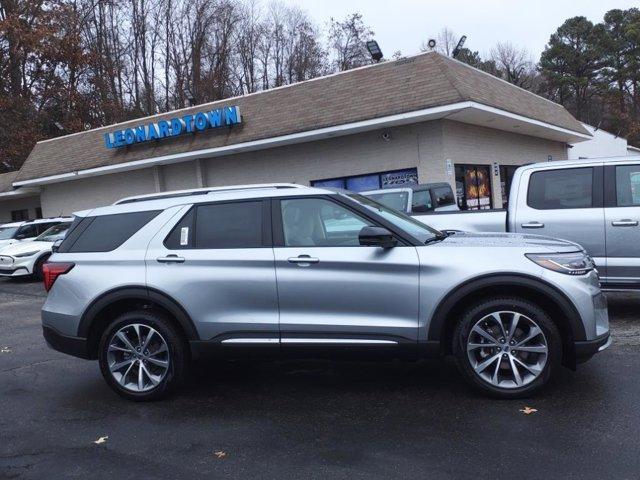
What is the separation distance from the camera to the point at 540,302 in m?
4.64

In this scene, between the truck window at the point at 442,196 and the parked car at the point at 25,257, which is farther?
the parked car at the point at 25,257

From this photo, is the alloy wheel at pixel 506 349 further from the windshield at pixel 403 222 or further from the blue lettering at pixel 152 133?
the blue lettering at pixel 152 133

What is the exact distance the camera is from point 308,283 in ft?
15.6

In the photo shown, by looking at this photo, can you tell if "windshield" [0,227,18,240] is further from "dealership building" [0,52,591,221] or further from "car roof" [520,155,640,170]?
"car roof" [520,155,640,170]

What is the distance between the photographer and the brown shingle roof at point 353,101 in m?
15.1

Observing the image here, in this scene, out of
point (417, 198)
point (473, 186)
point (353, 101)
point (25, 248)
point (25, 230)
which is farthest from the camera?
point (473, 186)

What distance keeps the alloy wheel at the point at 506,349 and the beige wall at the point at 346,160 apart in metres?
11.7

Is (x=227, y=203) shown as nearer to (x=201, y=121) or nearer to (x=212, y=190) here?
(x=212, y=190)

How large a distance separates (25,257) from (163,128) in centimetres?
678

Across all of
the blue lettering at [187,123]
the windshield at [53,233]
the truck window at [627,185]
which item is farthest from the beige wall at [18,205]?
the truck window at [627,185]

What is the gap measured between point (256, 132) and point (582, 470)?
15.7 m

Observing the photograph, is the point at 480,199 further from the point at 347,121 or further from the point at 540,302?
the point at 540,302

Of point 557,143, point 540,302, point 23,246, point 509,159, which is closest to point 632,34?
point 557,143

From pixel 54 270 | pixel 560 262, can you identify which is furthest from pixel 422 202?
pixel 54 270
